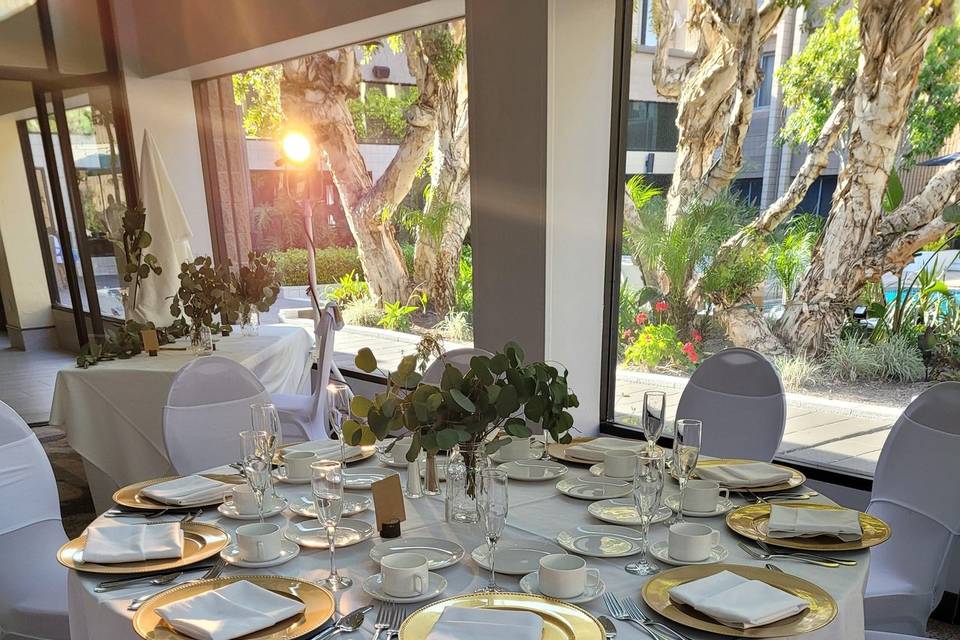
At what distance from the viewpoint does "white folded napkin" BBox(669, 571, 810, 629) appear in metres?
1.15

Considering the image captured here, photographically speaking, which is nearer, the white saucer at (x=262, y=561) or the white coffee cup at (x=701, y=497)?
the white saucer at (x=262, y=561)

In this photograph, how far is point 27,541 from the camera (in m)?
1.99

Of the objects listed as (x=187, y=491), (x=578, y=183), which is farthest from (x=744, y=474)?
(x=578, y=183)

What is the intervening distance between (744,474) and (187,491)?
56.3 inches

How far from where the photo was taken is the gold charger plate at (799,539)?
1444 millimetres

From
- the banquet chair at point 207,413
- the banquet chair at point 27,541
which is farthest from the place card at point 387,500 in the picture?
the banquet chair at point 207,413

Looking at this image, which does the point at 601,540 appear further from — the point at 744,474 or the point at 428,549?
the point at 744,474

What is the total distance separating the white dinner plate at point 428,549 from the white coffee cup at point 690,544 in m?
0.43

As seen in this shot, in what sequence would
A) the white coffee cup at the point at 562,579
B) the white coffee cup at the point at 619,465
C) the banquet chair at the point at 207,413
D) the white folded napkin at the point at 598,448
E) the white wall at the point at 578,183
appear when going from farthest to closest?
the white wall at the point at 578,183 → the banquet chair at the point at 207,413 → the white folded napkin at the point at 598,448 → the white coffee cup at the point at 619,465 → the white coffee cup at the point at 562,579

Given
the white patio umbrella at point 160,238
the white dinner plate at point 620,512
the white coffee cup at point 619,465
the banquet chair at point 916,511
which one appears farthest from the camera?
A: the white patio umbrella at point 160,238

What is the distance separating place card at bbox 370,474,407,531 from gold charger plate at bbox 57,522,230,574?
33cm

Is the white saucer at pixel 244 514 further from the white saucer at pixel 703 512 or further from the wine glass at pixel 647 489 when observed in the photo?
the white saucer at pixel 703 512

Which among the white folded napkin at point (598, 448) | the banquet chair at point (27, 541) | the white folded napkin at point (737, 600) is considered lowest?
the banquet chair at point (27, 541)

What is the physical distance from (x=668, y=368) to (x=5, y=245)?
26.7 feet
